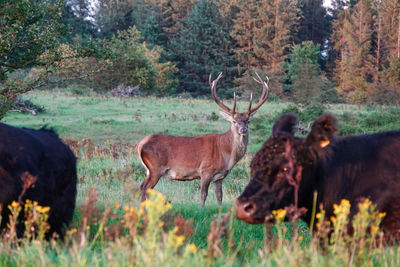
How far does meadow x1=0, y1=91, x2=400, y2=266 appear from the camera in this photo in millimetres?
3553

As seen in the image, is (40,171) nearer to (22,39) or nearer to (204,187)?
(204,187)

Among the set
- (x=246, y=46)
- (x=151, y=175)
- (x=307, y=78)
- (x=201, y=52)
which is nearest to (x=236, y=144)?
(x=151, y=175)

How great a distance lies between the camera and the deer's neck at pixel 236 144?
36.1 feet

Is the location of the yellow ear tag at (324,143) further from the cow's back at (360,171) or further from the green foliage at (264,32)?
the green foliage at (264,32)

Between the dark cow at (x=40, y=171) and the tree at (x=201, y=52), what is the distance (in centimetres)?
4769

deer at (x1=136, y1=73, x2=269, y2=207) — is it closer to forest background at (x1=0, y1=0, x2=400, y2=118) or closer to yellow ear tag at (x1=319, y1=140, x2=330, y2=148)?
yellow ear tag at (x1=319, y1=140, x2=330, y2=148)

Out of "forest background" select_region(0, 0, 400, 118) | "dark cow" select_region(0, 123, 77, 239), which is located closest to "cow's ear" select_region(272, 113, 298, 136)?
"dark cow" select_region(0, 123, 77, 239)

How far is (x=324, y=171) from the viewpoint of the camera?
4.79 metres

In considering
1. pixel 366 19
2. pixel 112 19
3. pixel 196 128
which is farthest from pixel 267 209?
pixel 112 19

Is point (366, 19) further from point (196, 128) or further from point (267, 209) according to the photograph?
point (267, 209)

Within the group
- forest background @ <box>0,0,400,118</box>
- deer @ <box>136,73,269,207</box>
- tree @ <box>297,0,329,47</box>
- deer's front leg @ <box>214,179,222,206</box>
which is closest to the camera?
deer's front leg @ <box>214,179,222,206</box>

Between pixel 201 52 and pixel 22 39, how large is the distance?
43.1 metres

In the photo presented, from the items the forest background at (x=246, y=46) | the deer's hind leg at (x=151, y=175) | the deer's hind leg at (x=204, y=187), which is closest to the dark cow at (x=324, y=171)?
the deer's hind leg at (x=204, y=187)

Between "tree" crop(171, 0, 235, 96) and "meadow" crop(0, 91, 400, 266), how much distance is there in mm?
22383
